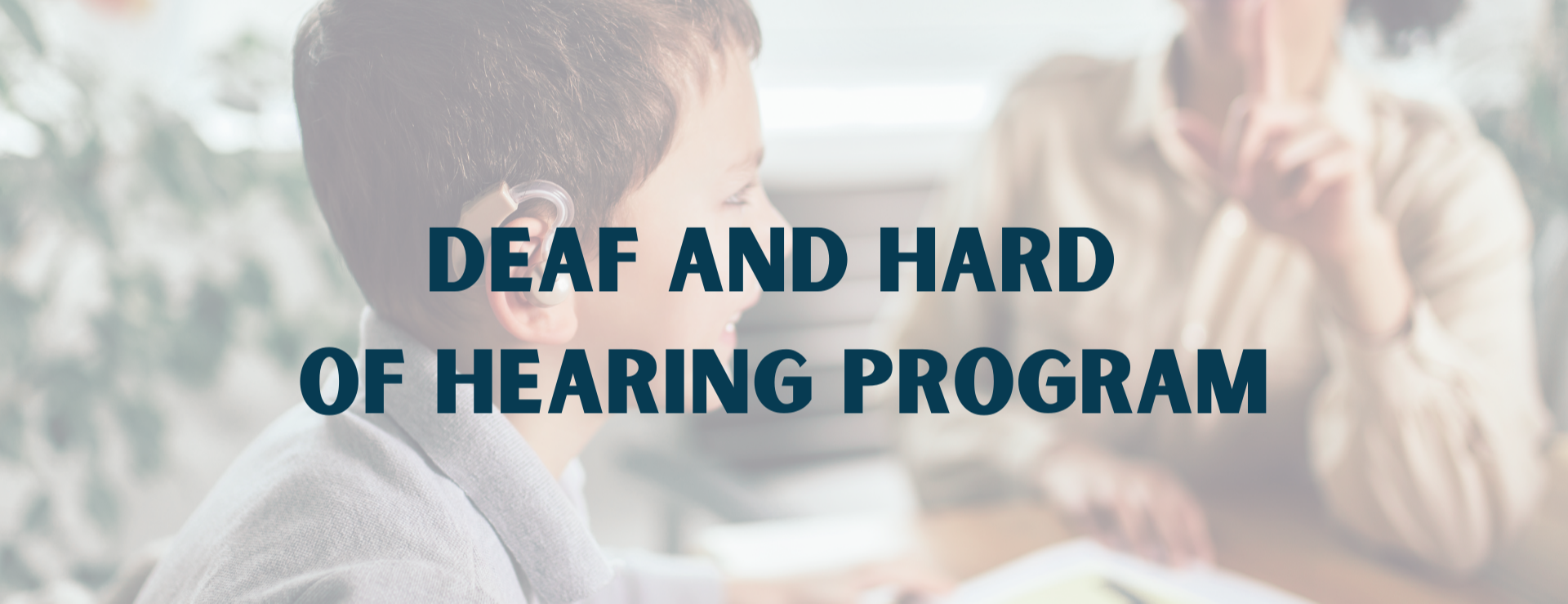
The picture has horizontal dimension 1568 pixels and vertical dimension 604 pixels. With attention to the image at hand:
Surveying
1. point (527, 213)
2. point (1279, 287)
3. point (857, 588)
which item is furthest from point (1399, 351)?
point (527, 213)

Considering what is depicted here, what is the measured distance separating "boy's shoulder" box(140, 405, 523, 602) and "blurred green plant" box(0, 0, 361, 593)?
2.55ft

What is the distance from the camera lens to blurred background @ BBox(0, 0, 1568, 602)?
0.95m

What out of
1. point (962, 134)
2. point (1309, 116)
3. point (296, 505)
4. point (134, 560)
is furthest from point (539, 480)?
point (962, 134)

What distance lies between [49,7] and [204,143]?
40 centimetres

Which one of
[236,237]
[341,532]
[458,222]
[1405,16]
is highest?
[1405,16]

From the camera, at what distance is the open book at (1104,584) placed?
61cm

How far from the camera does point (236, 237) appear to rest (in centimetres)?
118

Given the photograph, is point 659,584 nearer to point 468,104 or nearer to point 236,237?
point 468,104

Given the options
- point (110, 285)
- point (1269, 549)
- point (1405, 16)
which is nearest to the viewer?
point (1269, 549)

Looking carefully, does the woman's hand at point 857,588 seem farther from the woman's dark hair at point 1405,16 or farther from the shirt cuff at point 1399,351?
the woman's dark hair at point 1405,16

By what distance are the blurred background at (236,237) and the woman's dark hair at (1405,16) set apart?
17 mm

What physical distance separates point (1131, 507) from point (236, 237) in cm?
118

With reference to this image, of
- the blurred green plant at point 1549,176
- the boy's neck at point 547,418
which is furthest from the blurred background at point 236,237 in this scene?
the boy's neck at point 547,418

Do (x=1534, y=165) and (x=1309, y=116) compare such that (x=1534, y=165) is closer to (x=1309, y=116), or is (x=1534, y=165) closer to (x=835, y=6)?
(x=1309, y=116)
